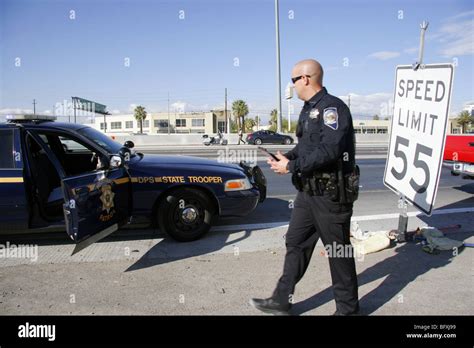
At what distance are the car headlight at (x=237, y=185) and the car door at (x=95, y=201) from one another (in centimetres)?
123

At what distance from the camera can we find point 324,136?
110 inches

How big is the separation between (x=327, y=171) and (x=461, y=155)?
5.69 meters

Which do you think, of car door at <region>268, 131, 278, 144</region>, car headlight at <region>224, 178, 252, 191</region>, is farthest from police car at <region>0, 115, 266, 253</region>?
car door at <region>268, 131, 278, 144</region>

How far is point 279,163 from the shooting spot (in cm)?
301

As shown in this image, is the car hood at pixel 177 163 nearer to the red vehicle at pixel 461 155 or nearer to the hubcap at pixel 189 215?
the hubcap at pixel 189 215

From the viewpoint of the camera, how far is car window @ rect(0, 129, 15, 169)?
4.48 meters

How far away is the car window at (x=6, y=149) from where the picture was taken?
448cm

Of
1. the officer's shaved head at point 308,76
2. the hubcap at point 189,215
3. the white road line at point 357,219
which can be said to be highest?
the officer's shaved head at point 308,76

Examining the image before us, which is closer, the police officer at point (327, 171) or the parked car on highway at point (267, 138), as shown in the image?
the police officer at point (327, 171)

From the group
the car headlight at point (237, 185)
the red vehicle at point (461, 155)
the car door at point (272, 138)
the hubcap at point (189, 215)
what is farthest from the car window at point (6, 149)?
the car door at point (272, 138)
